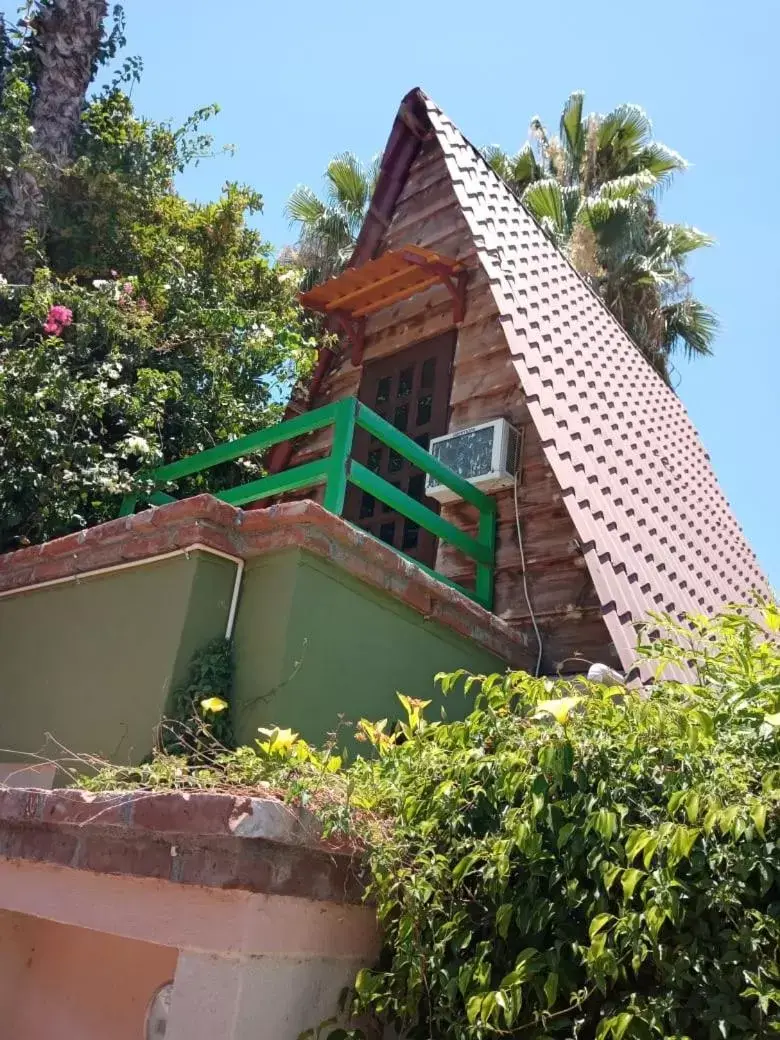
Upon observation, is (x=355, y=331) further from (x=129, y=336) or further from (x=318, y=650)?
(x=318, y=650)

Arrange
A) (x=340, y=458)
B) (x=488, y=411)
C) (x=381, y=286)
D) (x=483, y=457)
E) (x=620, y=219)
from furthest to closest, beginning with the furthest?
(x=620, y=219), (x=381, y=286), (x=488, y=411), (x=483, y=457), (x=340, y=458)

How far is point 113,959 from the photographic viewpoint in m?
3.40

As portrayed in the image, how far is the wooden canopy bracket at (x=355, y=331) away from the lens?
7.86 metres

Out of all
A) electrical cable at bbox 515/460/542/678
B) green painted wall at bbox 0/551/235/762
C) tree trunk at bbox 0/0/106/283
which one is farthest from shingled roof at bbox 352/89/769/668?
tree trunk at bbox 0/0/106/283

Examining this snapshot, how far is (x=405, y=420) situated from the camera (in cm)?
714

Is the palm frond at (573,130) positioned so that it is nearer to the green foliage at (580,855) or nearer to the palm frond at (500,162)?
the palm frond at (500,162)

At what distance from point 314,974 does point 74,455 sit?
4.37 meters

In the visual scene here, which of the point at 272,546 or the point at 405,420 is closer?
the point at 272,546

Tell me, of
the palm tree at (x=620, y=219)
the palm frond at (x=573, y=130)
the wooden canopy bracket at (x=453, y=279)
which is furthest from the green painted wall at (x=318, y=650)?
the palm frond at (x=573, y=130)

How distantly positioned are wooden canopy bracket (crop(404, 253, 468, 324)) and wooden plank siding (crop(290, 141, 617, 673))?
0.06 m

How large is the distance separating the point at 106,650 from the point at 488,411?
330 centimetres

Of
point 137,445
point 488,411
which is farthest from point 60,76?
point 488,411

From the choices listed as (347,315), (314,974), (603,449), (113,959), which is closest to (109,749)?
(113,959)

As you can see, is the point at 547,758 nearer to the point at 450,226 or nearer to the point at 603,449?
the point at 603,449
